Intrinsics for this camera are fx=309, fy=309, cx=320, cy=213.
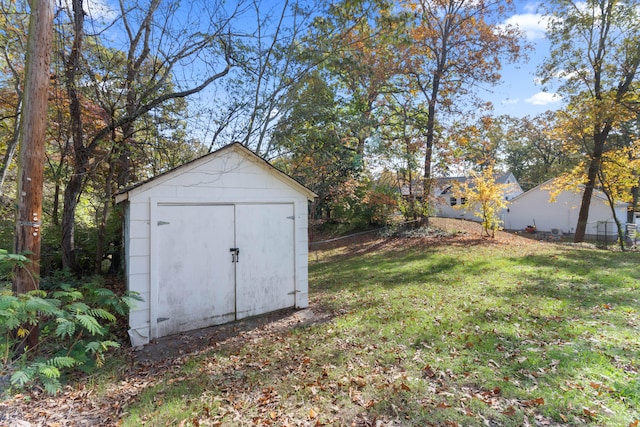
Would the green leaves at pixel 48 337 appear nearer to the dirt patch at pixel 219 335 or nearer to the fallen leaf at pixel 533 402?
the dirt patch at pixel 219 335

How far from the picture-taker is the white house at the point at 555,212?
73.9ft

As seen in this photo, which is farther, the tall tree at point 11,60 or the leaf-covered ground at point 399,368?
the tall tree at point 11,60

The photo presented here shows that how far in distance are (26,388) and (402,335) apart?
448cm

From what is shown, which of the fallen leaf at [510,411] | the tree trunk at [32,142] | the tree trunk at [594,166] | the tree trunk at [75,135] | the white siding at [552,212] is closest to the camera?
the fallen leaf at [510,411]

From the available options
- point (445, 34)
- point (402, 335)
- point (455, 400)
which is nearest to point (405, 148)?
point (445, 34)

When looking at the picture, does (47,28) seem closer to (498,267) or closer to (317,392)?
(317,392)

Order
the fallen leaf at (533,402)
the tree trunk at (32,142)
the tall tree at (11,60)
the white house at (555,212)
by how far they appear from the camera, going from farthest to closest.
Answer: the white house at (555,212) → the tall tree at (11,60) → the tree trunk at (32,142) → the fallen leaf at (533,402)

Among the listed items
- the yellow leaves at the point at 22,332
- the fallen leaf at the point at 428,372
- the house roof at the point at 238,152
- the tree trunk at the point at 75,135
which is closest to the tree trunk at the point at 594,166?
the house roof at the point at 238,152

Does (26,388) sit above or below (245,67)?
below

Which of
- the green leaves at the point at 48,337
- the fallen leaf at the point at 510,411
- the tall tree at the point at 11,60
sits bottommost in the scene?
the fallen leaf at the point at 510,411

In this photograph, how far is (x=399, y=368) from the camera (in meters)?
3.70

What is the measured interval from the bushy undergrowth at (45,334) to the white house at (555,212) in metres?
25.6

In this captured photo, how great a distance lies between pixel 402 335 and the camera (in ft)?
15.1

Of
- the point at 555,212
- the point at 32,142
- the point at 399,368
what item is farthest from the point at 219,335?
the point at 555,212
